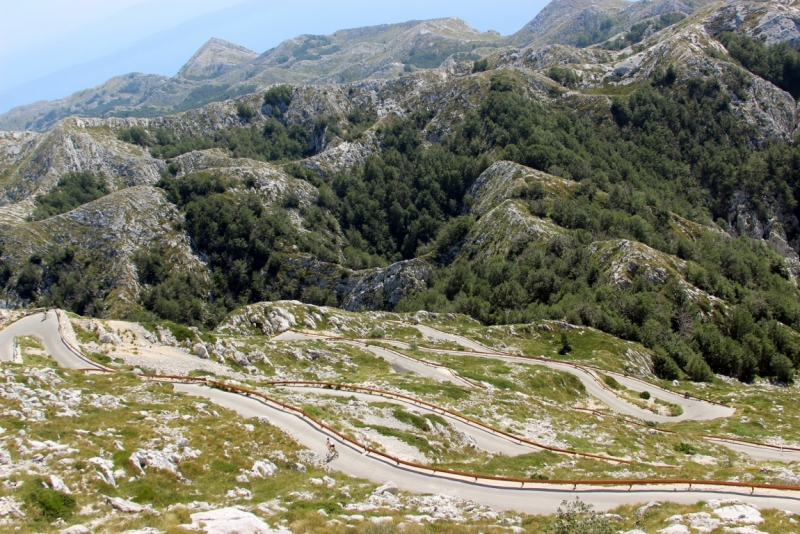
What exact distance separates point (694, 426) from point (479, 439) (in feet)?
115

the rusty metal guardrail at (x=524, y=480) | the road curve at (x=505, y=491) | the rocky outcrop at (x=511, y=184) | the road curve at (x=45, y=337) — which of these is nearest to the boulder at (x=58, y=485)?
the road curve at (x=505, y=491)

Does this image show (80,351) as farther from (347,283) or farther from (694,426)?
(347,283)

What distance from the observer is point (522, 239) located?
14125cm

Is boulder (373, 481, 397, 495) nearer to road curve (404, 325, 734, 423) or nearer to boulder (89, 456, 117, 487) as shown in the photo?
boulder (89, 456, 117, 487)

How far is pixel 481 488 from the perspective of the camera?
31000 millimetres

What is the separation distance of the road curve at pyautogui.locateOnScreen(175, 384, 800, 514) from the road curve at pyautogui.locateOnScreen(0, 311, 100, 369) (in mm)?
29631

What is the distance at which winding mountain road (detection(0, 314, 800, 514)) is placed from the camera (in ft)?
91.0

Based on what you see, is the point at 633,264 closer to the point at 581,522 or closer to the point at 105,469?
the point at 581,522

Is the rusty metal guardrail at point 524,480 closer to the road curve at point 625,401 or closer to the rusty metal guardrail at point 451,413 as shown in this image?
the rusty metal guardrail at point 451,413

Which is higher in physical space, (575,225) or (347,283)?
(575,225)

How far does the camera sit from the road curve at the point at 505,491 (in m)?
27.3

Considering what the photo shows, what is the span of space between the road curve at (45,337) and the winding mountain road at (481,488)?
19.8 m

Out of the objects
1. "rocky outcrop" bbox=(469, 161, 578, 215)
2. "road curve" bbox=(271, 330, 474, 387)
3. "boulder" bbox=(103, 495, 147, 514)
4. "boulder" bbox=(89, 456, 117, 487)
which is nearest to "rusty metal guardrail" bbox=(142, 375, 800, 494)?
"boulder" bbox=(89, 456, 117, 487)

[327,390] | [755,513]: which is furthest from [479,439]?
[755,513]
